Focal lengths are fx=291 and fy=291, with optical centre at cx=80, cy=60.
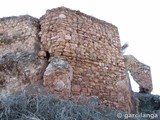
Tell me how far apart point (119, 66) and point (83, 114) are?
102 inches

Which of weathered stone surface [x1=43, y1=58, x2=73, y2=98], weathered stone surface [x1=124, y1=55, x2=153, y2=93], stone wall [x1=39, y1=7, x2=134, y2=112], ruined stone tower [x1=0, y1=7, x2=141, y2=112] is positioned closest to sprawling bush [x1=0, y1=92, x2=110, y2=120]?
weathered stone surface [x1=43, y1=58, x2=73, y2=98]

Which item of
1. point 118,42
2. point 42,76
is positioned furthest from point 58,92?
point 118,42

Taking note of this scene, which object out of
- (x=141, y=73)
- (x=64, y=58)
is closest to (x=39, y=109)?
(x=64, y=58)

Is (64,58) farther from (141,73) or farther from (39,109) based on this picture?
(141,73)

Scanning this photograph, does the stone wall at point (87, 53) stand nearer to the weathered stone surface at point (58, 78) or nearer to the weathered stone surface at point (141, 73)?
the weathered stone surface at point (58, 78)

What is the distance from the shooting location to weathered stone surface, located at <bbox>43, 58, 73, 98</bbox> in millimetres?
5297

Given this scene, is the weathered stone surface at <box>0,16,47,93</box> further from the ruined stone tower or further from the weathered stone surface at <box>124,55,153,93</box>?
the weathered stone surface at <box>124,55,153,93</box>

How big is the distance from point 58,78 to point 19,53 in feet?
3.85

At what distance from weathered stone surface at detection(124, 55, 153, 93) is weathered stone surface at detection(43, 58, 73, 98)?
6.49 metres

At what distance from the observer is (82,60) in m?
5.87

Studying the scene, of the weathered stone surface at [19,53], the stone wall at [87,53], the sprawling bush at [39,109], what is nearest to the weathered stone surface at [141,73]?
the stone wall at [87,53]

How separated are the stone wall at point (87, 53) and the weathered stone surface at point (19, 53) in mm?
238

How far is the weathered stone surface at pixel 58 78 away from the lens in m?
5.30

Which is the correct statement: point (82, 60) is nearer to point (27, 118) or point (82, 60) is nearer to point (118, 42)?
point (118, 42)
